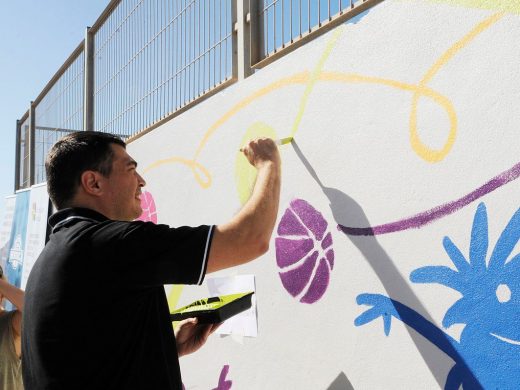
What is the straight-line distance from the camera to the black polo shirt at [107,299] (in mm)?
1319

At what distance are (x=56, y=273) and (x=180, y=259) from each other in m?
0.34

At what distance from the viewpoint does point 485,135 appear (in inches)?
51.5

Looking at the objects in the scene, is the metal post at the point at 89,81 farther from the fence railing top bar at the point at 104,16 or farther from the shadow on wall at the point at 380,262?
the shadow on wall at the point at 380,262

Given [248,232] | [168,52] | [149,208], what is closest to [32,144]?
[168,52]

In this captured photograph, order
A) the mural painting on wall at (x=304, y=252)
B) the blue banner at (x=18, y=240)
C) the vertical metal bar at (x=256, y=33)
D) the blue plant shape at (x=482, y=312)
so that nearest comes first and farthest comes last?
1. the blue plant shape at (x=482, y=312)
2. the mural painting on wall at (x=304, y=252)
3. the vertical metal bar at (x=256, y=33)
4. the blue banner at (x=18, y=240)

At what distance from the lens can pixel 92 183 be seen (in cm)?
155

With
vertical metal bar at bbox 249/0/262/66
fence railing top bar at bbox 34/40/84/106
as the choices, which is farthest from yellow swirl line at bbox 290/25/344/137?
fence railing top bar at bbox 34/40/84/106

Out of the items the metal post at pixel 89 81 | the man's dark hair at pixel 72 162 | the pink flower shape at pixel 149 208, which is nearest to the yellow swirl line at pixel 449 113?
the man's dark hair at pixel 72 162

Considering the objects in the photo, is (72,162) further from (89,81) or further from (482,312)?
(89,81)

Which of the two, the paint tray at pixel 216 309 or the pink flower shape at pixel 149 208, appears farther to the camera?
the pink flower shape at pixel 149 208

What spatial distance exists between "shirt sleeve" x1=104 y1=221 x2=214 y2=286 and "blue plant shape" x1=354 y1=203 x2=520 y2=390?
601 millimetres

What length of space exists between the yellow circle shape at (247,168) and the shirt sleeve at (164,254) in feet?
2.61

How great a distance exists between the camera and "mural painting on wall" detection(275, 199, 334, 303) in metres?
1.76

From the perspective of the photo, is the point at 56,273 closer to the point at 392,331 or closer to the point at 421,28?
the point at 392,331
